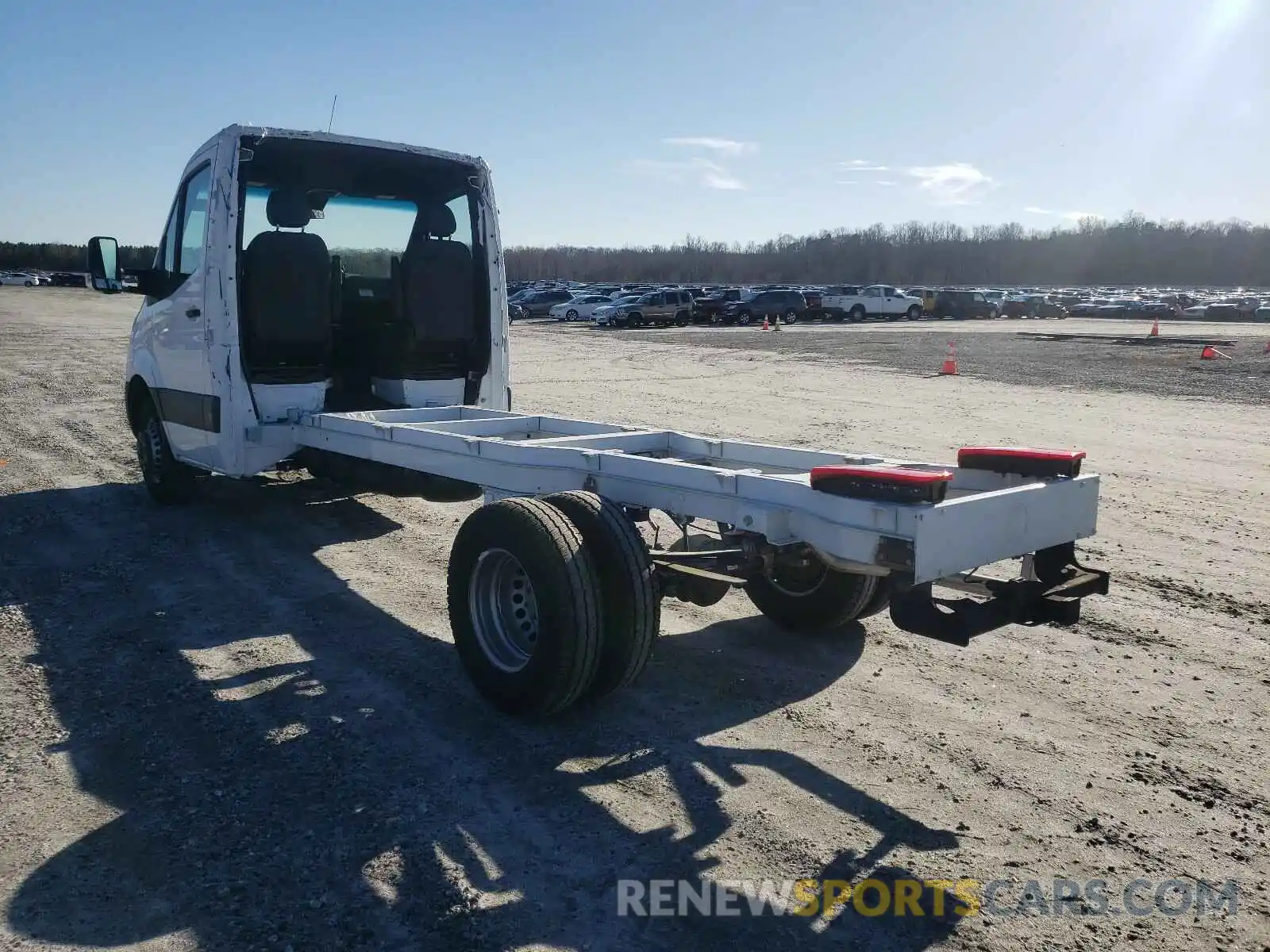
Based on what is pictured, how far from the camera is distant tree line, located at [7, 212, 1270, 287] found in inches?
4951

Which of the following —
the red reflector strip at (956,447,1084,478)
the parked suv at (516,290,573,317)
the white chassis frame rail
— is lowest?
the white chassis frame rail

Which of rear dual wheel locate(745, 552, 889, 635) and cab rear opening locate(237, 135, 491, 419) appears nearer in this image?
rear dual wheel locate(745, 552, 889, 635)

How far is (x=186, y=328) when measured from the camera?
691cm

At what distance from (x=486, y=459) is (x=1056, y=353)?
24434mm

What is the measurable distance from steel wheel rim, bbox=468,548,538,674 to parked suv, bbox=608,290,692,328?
37.7m

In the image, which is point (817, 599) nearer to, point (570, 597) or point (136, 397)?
point (570, 597)

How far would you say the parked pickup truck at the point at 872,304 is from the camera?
48.0m

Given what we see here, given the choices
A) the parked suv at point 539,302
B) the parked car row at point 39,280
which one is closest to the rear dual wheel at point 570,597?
the parked suv at point 539,302

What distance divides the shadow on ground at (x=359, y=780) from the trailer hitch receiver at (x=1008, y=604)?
0.66 m

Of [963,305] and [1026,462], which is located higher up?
[963,305]

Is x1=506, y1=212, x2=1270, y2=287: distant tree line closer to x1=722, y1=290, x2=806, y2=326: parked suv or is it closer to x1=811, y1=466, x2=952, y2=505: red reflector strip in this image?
x1=722, y1=290, x2=806, y2=326: parked suv

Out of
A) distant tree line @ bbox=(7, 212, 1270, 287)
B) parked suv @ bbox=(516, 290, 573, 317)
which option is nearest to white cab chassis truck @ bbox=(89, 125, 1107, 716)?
parked suv @ bbox=(516, 290, 573, 317)

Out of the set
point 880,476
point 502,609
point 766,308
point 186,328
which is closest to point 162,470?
point 186,328

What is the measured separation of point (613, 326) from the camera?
41.3m
